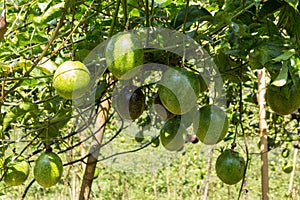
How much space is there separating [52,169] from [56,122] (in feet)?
0.89

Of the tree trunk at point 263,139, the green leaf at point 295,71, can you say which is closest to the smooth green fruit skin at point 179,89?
the green leaf at point 295,71

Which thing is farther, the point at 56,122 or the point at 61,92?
the point at 56,122

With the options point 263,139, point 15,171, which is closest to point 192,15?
point 15,171

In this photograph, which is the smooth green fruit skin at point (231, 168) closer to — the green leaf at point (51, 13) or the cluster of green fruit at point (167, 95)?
the cluster of green fruit at point (167, 95)

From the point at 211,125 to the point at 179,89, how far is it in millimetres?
189

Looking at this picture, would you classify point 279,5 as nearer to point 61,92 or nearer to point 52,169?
point 61,92

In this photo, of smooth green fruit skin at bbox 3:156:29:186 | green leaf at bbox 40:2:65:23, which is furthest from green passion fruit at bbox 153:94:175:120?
smooth green fruit skin at bbox 3:156:29:186

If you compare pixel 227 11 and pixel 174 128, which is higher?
pixel 227 11

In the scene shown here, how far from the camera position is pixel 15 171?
5.19 feet

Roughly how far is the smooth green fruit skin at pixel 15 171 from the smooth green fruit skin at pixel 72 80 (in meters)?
0.56

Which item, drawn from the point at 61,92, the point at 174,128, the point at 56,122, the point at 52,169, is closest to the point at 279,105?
the point at 174,128

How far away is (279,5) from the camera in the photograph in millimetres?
1093

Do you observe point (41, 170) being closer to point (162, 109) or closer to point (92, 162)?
point (162, 109)

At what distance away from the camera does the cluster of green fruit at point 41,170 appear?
1463 mm
